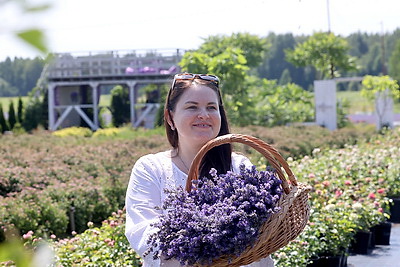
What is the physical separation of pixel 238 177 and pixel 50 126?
32.1 metres

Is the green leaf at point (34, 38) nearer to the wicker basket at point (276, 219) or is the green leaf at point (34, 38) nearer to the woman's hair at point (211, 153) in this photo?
the wicker basket at point (276, 219)

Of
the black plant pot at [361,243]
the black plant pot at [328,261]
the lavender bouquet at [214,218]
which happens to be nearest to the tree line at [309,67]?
the black plant pot at [361,243]

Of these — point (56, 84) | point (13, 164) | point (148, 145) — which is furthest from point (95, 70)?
point (13, 164)

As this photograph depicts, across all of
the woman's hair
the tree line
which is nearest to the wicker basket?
the woman's hair

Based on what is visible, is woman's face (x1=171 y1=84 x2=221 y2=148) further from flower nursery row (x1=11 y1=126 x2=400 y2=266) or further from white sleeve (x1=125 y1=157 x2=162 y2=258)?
flower nursery row (x1=11 y1=126 x2=400 y2=266)

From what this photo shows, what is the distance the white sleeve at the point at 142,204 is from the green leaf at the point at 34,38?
144 cm

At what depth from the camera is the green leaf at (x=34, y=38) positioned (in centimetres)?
39

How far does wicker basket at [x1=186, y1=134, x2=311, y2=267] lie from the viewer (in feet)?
5.53

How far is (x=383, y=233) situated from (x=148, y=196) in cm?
522

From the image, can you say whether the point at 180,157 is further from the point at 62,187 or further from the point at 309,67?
the point at 309,67

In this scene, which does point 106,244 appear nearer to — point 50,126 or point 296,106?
point 296,106

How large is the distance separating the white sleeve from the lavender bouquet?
9 cm

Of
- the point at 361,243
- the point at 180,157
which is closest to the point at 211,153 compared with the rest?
the point at 180,157

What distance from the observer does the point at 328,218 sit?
5410 millimetres
